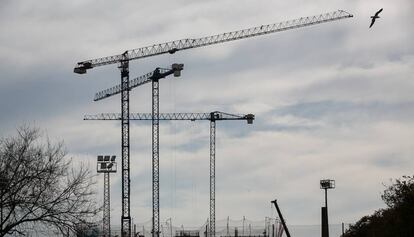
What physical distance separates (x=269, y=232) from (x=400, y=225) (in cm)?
6004

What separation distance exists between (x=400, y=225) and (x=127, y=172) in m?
83.5

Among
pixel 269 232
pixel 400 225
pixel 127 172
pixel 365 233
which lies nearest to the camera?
pixel 400 225

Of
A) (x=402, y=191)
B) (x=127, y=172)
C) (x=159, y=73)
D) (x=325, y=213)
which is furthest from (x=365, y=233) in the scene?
(x=159, y=73)

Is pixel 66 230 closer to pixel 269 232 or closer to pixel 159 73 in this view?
pixel 269 232

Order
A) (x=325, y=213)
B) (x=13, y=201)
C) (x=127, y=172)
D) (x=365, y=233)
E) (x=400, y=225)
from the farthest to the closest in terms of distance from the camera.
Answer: (x=127, y=172) < (x=325, y=213) < (x=365, y=233) < (x=400, y=225) < (x=13, y=201)

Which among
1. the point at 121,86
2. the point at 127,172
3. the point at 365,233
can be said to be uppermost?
the point at 121,86

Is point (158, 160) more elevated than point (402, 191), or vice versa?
point (158, 160)

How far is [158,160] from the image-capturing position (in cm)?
13288

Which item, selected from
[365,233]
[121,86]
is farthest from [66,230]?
[121,86]

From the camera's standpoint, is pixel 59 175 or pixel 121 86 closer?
pixel 59 175

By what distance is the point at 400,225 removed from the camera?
4712 centimetres

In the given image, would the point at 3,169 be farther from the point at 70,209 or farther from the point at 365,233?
the point at 365,233

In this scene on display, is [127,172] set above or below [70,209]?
above

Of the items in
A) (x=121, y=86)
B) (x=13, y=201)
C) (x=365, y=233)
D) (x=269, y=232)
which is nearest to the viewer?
(x=13, y=201)
